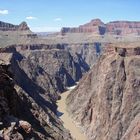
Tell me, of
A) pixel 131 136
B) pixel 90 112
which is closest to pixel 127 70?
pixel 90 112

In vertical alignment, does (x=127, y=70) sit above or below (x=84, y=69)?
above

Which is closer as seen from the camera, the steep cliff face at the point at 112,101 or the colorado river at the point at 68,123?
the steep cliff face at the point at 112,101

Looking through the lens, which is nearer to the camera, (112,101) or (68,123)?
(112,101)

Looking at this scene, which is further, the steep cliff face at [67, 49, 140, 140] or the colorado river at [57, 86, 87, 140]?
the colorado river at [57, 86, 87, 140]

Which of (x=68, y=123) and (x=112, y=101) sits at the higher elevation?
(x=112, y=101)

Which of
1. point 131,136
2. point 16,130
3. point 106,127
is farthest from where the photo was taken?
point 106,127

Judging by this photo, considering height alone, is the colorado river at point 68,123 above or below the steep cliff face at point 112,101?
below

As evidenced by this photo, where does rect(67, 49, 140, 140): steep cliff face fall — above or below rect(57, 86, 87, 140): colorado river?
above

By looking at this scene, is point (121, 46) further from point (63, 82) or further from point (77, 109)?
point (63, 82)
